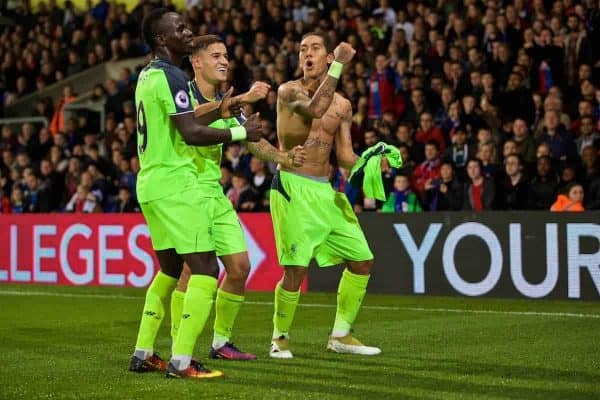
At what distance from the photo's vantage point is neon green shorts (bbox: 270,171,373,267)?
340 inches

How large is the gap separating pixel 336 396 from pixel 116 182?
516 inches

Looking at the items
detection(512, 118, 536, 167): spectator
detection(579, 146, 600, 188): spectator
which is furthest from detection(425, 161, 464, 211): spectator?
detection(579, 146, 600, 188): spectator

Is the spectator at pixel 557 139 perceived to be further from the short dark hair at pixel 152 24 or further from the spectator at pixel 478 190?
the short dark hair at pixel 152 24

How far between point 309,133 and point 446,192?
634 cm

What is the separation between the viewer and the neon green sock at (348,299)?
8758 mm

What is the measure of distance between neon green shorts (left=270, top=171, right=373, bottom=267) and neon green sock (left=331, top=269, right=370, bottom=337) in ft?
0.55

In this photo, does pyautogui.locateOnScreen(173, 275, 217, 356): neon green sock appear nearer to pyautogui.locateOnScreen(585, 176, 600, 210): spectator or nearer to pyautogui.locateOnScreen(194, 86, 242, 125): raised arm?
pyautogui.locateOnScreen(194, 86, 242, 125): raised arm

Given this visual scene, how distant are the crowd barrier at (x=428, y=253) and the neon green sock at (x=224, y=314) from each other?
576 cm

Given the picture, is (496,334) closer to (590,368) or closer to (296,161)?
(590,368)

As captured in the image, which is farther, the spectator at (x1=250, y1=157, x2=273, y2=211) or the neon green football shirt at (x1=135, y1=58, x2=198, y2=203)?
the spectator at (x1=250, y1=157, x2=273, y2=211)

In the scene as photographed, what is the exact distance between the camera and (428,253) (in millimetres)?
13906

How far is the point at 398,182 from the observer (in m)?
15.2

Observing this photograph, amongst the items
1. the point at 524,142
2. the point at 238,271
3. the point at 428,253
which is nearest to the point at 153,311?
the point at 238,271

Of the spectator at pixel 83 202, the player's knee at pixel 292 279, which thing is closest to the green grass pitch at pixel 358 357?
the player's knee at pixel 292 279
